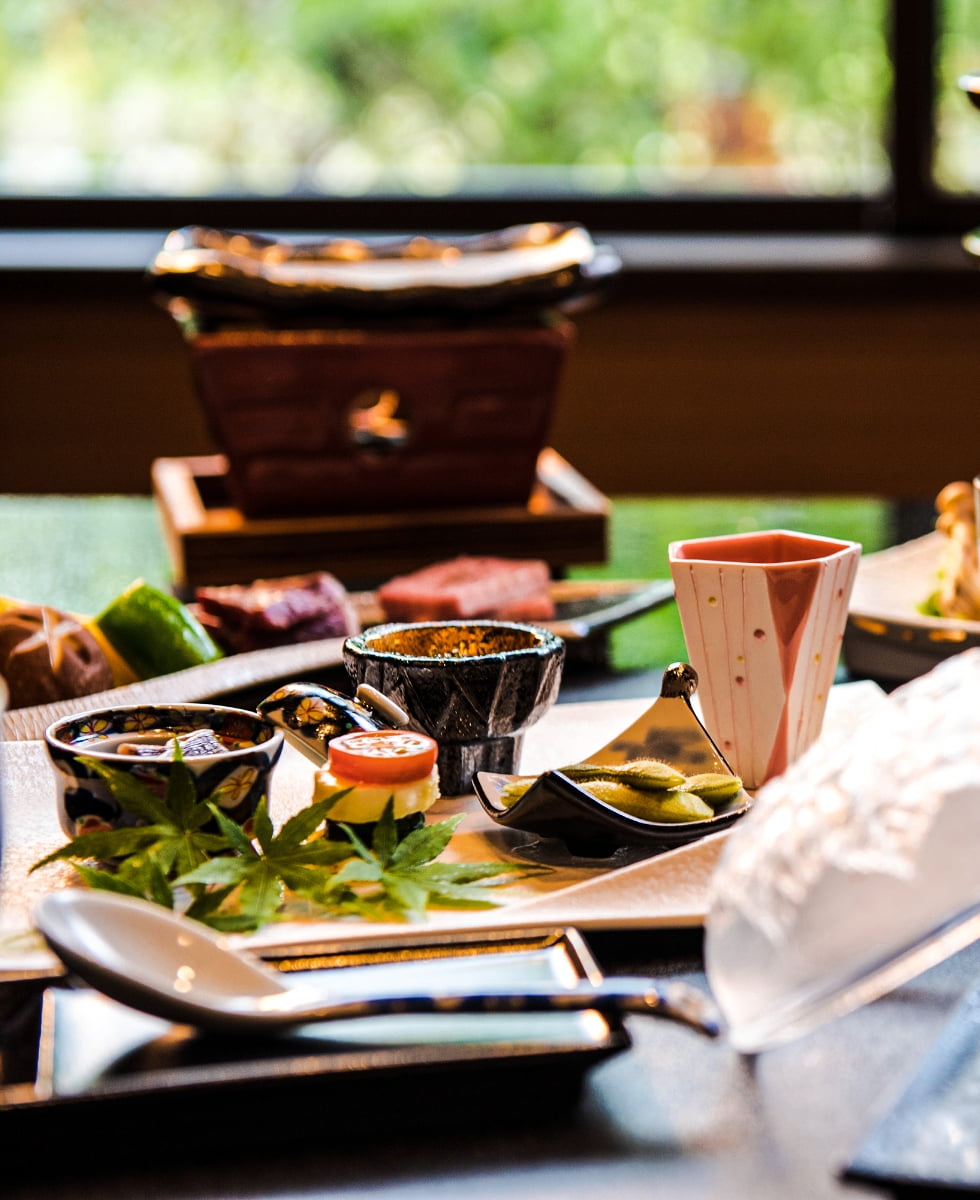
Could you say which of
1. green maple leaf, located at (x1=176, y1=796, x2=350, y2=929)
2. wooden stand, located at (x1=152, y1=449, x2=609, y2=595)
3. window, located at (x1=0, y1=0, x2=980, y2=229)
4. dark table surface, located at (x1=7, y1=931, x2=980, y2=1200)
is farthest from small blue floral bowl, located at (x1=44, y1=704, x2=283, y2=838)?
window, located at (x1=0, y1=0, x2=980, y2=229)

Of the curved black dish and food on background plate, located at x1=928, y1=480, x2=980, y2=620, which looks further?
food on background plate, located at x1=928, y1=480, x2=980, y2=620

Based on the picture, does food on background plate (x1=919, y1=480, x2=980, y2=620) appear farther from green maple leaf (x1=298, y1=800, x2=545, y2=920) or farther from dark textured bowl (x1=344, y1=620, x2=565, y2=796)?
green maple leaf (x1=298, y1=800, x2=545, y2=920)

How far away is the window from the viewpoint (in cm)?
344

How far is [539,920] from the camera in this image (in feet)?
2.32

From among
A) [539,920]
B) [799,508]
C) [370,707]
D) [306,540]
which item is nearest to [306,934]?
[539,920]

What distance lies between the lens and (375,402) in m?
1.81

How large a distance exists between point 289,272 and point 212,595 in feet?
1.95

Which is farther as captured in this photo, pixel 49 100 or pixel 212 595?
pixel 49 100

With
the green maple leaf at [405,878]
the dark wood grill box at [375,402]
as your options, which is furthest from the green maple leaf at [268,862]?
the dark wood grill box at [375,402]

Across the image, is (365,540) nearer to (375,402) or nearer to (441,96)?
(375,402)

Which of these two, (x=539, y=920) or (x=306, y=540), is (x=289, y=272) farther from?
(x=539, y=920)

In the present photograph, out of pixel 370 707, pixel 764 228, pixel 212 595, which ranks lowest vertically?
pixel 764 228

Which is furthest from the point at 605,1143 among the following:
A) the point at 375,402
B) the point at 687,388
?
the point at 687,388

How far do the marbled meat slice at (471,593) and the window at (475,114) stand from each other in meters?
2.28
